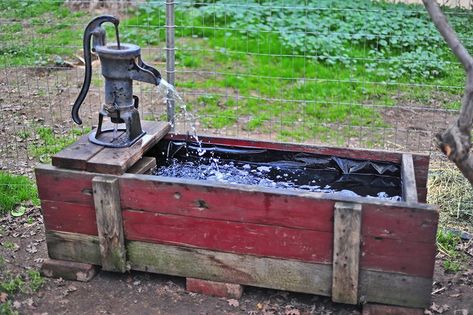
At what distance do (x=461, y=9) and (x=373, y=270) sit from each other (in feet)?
12.9

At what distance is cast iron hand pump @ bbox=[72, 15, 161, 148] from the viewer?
12.4ft

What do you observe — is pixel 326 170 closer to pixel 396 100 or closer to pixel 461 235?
pixel 461 235

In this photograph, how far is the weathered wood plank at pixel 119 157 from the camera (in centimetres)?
362

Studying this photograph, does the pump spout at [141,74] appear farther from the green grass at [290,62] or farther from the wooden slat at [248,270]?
the green grass at [290,62]

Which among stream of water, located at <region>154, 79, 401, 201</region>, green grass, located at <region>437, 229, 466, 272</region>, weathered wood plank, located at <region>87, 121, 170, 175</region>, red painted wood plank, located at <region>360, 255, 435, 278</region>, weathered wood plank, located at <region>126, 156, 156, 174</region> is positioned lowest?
green grass, located at <region>437, 229, 466, 272</region>

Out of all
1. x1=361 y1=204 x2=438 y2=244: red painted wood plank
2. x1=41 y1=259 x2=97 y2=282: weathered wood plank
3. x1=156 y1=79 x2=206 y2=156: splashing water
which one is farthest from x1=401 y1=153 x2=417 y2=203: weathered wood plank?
x1=41 y1=259 x2=97 y2=282: weathered wood plank

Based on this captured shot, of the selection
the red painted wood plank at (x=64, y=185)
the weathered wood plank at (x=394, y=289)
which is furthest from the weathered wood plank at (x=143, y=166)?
the weathered wood plank at (x=394, y=289)

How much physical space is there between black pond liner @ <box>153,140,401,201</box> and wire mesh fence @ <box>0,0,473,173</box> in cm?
93

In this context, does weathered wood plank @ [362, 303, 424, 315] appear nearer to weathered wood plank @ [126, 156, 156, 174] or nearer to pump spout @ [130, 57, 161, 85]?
weathered wood plank @ [126, 156, 156, 174]

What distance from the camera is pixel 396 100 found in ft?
Answer: 21.7

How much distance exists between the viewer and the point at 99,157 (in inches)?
146

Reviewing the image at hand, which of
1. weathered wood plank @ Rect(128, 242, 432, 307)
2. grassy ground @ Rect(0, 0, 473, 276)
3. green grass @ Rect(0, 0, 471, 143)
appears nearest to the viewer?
weathered wood plank @ Rect(128, 242, 432, 307)

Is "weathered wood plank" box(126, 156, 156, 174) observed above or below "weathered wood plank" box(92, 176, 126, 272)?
above

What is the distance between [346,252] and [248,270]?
0.54 metres
